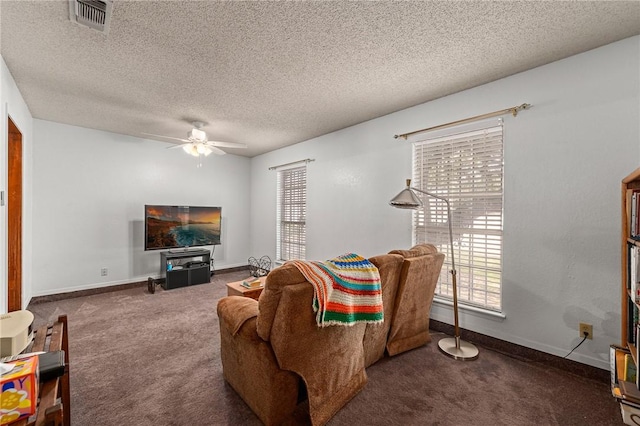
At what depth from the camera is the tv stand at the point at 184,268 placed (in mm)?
4652

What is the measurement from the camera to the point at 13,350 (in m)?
1.29

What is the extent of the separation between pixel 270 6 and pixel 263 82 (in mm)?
1057

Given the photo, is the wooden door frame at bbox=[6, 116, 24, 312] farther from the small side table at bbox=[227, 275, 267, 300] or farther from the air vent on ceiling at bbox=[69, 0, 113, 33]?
the small side table at bbox=[227, 275, 267, 300]

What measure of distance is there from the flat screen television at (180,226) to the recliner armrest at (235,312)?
10.9 feet

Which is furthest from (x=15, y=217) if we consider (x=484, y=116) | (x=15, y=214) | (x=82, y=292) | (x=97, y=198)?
(x=484, y=116)

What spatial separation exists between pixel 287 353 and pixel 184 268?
155 inches

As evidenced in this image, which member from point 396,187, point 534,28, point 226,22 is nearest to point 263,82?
point 226,22

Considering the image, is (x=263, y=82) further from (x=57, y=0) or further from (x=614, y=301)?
(x=614, y=301)

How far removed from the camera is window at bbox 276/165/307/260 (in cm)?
508

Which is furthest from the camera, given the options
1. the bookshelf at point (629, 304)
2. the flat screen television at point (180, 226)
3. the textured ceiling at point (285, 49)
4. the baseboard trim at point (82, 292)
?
the flat screen television at point (180, 226)

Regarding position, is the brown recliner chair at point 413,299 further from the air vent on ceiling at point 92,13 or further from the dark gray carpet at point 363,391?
the air vent on ceiling at point 92,13

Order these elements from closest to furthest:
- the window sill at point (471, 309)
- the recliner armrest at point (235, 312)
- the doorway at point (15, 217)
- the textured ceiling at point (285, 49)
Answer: the recliner armrest at point (235, 312) < the textured ceiling at point (285, 49) < the window sill at point (471, 309) < the doorway at point (15, 217)

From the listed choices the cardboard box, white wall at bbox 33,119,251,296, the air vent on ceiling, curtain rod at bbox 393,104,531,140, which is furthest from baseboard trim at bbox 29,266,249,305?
curtain rod at bbox 393,104,531,140

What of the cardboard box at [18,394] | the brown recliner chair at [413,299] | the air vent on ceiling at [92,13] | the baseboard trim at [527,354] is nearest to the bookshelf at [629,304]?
the baseboard trim at [527,354]
